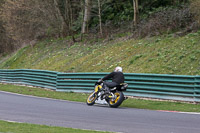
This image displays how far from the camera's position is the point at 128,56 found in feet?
79.9

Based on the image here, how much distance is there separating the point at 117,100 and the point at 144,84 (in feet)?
12.0

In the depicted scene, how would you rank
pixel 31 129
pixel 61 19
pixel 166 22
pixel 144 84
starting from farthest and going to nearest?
pixel 61 19
pixel 166 22
pixel 144 84
pixel 31 129

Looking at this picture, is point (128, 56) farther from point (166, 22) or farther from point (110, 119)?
point (110, 119)

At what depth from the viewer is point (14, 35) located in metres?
43.3

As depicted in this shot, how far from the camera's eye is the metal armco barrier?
575 inches

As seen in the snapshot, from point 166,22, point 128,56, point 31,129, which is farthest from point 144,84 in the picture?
point 166,22

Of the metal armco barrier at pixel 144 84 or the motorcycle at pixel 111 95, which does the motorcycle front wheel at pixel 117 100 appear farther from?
the metal armco barrier at pixel 144 84

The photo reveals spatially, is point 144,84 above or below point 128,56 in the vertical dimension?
above

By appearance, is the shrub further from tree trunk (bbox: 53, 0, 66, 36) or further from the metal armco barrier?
tree trunk (bbox: 53, 0, 66, 36)

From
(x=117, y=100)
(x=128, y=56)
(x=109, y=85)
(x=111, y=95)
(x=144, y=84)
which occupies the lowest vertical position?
(x=128, y=56)

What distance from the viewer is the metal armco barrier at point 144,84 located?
47.9 ft

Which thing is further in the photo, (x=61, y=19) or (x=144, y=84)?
(x=61, y=19)

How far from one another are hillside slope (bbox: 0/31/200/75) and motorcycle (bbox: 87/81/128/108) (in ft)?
18.1

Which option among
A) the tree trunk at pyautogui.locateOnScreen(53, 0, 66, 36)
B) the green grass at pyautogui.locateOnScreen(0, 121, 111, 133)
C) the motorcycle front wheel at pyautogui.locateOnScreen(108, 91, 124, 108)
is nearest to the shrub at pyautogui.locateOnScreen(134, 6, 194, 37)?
the motorcycle front wheel at pyautogui.locateOnScreen(108, 91, 124, 108)
